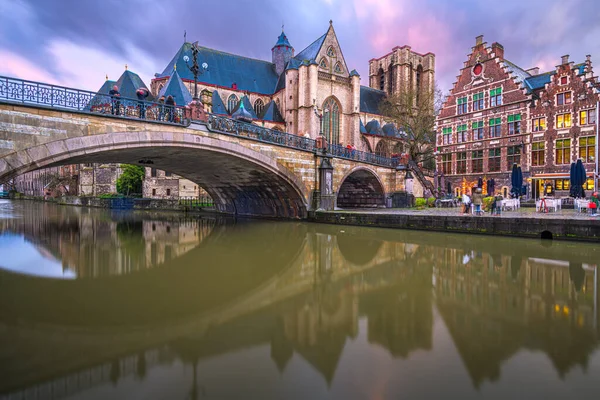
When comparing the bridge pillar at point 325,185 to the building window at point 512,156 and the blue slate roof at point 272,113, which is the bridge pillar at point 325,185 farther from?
the blue slate roof at point 272,113

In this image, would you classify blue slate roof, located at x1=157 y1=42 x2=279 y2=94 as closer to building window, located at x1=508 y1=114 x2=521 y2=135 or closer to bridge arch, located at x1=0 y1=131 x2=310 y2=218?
bridge arch, located at x1=0 y1=131 x2=310 y2=218

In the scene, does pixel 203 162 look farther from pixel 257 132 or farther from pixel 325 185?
pixel 325 185

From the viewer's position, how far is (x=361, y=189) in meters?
24.7

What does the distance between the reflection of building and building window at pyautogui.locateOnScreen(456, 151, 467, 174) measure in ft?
71.1

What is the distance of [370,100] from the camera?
43594mm

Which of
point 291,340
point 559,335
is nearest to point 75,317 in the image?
point 291,340

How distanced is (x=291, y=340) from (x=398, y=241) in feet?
26.4

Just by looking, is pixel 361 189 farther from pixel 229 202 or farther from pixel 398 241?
pixel 398 241

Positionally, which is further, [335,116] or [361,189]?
[335,116]

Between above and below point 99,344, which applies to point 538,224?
above

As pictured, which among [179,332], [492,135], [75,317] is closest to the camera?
[179,332]

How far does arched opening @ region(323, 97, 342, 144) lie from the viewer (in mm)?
34594

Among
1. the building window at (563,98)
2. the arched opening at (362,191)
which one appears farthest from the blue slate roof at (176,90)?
the building window at (563,98)

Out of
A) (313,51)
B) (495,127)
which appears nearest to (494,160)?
(495,127)
